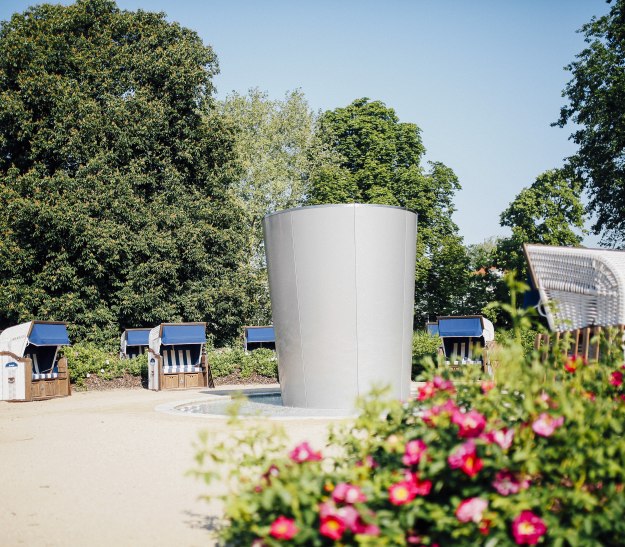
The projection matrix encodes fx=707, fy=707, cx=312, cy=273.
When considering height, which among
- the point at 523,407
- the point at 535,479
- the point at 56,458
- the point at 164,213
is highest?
the point at 164,213

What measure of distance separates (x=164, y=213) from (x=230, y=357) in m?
7.18

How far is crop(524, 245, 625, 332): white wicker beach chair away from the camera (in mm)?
5555

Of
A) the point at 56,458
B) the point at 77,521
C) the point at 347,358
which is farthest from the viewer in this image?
the point at 347,358

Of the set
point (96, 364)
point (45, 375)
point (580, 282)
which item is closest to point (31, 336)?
point (45, 375)

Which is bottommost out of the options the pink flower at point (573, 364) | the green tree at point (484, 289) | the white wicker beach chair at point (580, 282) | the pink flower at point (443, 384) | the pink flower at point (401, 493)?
the pink flower at point (401, 493)

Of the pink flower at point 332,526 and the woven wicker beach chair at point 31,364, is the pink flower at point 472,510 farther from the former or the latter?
the woven wicker beach chair at point 31,364

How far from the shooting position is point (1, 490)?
695cm

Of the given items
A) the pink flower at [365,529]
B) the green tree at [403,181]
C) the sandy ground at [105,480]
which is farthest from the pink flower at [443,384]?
the green tree at [403,181]

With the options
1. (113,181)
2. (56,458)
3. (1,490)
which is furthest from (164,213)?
(1,490)

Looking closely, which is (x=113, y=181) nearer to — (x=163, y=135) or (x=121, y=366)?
(x=163, y=135)

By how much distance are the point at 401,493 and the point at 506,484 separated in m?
0.44

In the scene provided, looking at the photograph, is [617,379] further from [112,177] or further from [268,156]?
[268,156]

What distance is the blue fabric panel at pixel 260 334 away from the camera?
1185 inches

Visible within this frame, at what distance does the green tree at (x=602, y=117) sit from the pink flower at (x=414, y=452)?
29.2 metres
